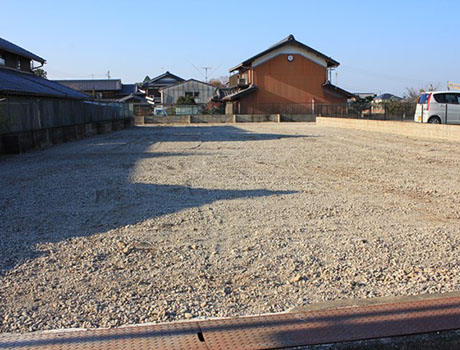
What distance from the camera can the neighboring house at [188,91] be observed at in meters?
79.7

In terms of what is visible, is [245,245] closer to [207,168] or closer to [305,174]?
[305,174]

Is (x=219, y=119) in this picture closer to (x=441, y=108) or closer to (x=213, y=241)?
(x=441, y=108)

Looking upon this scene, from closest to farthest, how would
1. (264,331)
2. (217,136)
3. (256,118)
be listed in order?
(264,331) → (217,136) → (256,118)

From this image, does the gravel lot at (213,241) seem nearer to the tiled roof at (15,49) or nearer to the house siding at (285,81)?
the tiled roof at (15,49)

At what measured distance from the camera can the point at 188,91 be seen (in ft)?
266

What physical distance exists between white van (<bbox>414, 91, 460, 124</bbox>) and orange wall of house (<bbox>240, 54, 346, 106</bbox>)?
108 feet

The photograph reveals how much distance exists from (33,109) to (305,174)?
40.0 feet

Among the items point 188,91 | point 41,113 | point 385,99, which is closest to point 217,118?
point 188,91

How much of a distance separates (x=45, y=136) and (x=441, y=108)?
56.0 ft

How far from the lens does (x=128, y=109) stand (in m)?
45.2

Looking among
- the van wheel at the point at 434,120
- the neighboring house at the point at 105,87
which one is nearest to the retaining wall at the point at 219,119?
the van wheel at the point at 434,120

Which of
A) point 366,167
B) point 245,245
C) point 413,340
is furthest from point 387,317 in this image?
point 366,167

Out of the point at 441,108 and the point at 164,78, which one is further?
the point at 164,78

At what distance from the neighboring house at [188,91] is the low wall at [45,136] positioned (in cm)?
4821
